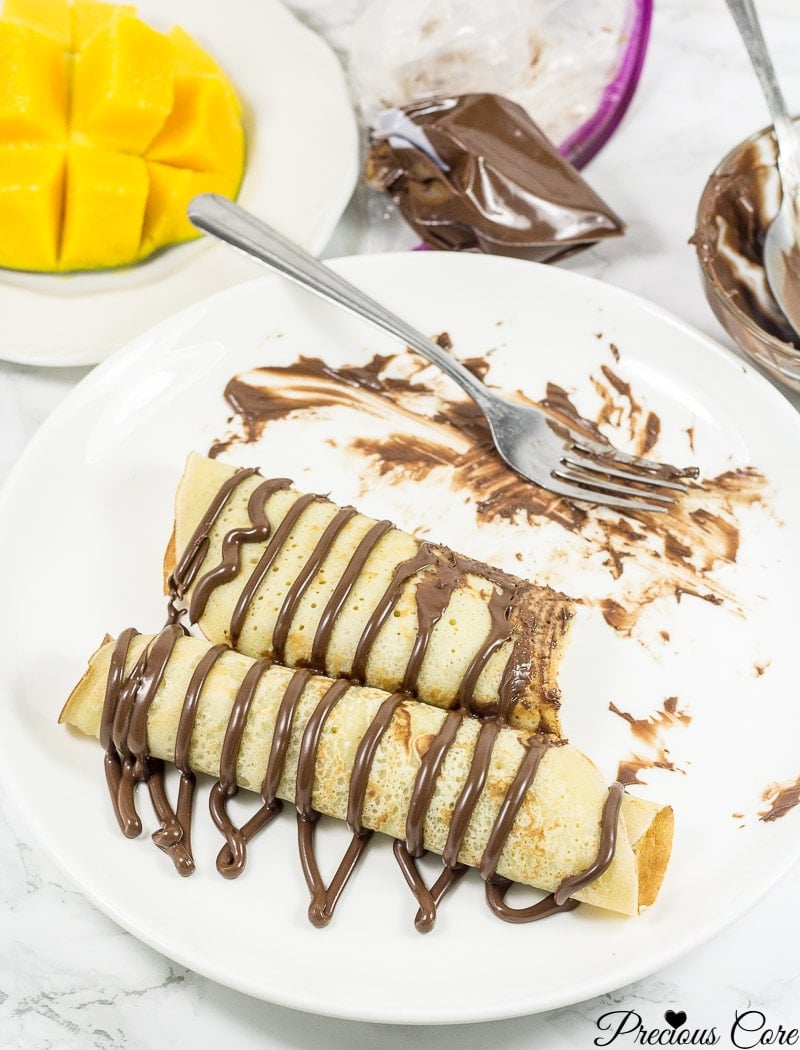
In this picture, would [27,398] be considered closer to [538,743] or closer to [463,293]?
[463,293]

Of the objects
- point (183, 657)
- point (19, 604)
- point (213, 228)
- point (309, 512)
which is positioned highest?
point (213, 228)

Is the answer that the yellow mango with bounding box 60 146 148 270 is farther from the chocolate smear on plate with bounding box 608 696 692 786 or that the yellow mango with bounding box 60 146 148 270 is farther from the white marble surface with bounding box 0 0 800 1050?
the chocolate smear on plate with bounding box 608 696 692 786

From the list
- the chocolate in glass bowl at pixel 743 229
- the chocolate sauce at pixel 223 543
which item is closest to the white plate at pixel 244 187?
the chocolate sauce at pixel 223 543

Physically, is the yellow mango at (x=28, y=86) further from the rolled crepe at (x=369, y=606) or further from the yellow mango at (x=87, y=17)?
the rolled crepe at (x=369, y=606)

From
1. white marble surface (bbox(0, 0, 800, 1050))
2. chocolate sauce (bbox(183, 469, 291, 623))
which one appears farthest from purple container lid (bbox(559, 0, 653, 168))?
white marble surface (bbox(0, 0, 800, 1050))

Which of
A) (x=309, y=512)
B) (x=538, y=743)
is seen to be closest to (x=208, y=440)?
(x=309, y=512)
